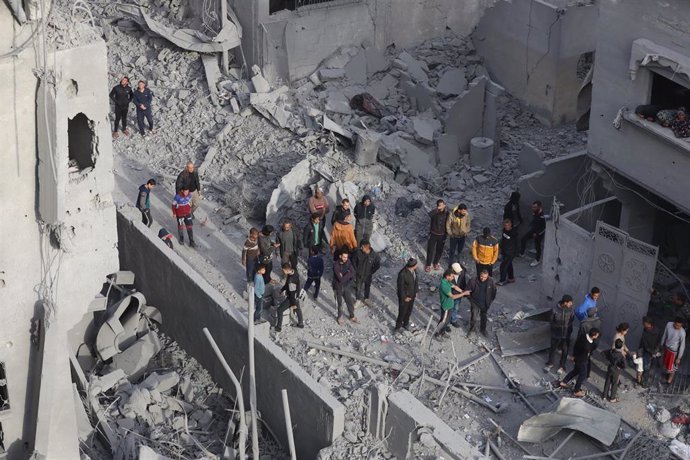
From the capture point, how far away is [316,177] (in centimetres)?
2211

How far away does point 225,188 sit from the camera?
75.6 ft

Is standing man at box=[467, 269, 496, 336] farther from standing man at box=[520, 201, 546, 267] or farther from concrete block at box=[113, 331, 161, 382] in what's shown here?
concrete block at box=[113, 331, 161, 382]

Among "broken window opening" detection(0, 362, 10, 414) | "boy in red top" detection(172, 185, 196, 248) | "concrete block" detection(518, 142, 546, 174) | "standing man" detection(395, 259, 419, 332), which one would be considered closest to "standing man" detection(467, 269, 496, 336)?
"standing man" detection(395, 259, 419, 332)

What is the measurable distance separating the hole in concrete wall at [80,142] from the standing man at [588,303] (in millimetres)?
7441

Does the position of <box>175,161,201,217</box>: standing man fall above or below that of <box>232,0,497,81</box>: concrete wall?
below

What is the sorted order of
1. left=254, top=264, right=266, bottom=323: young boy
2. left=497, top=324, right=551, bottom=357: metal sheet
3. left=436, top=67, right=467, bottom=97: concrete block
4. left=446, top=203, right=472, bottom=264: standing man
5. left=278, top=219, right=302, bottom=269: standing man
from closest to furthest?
1. left=254, top=264, right=266, bottom=323: young boy
2. left=497, top=324, right=551, bottom=357: metal sheet
3. left=278, top=219, right=302, bottom=269: standing man
4. left=446, top=203, right=472, bottom=264: standing man
5. left=436, top=67, right=467, bottom=97: concrete block

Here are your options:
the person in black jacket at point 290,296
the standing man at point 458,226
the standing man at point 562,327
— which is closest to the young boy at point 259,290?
the person in black jacket at point 290,296

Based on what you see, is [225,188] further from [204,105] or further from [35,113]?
[35,113]

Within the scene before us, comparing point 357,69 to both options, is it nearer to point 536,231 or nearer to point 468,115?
point 468,115

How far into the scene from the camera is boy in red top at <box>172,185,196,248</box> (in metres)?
21.0

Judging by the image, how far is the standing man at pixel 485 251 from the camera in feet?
64.6

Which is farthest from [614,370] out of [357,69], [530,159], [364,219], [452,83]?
[357,69]

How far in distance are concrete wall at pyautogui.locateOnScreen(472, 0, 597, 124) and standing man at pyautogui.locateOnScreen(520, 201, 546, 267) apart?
4483 millimetres

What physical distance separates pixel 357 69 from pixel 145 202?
6.49 m
